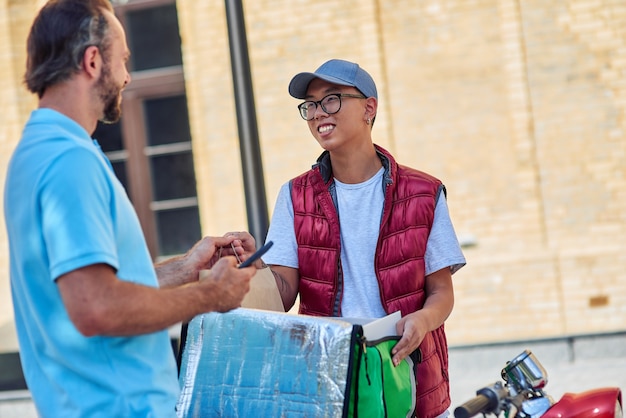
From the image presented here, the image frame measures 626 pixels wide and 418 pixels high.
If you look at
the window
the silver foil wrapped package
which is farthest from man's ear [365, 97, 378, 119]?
the window

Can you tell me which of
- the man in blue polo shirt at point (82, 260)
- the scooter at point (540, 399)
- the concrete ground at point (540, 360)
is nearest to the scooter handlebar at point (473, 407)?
the scooter at point (540, 399)

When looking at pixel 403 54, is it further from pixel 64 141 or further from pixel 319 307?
pixel 64 141

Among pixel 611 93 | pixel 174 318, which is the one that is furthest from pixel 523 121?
pixel 174 318

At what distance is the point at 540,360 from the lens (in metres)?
8.08

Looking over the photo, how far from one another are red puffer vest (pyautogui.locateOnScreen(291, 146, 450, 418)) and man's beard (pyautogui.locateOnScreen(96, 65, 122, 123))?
1.01m

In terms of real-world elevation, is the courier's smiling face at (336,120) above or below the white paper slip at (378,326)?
above

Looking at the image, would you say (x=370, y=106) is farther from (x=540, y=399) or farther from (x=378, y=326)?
(x=540, y=399)

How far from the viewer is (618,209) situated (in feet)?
26.6

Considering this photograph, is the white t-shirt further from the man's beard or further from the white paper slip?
the man's beard

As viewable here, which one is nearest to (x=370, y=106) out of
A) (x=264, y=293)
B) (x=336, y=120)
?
(x=336, y=120)

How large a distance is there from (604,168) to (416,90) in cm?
180

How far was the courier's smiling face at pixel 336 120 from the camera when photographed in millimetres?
2982

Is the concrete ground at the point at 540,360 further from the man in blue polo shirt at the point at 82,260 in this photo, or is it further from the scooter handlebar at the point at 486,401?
the man in blue polo shirt at the point at 82,260

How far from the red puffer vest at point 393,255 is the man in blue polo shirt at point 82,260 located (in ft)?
2.79
